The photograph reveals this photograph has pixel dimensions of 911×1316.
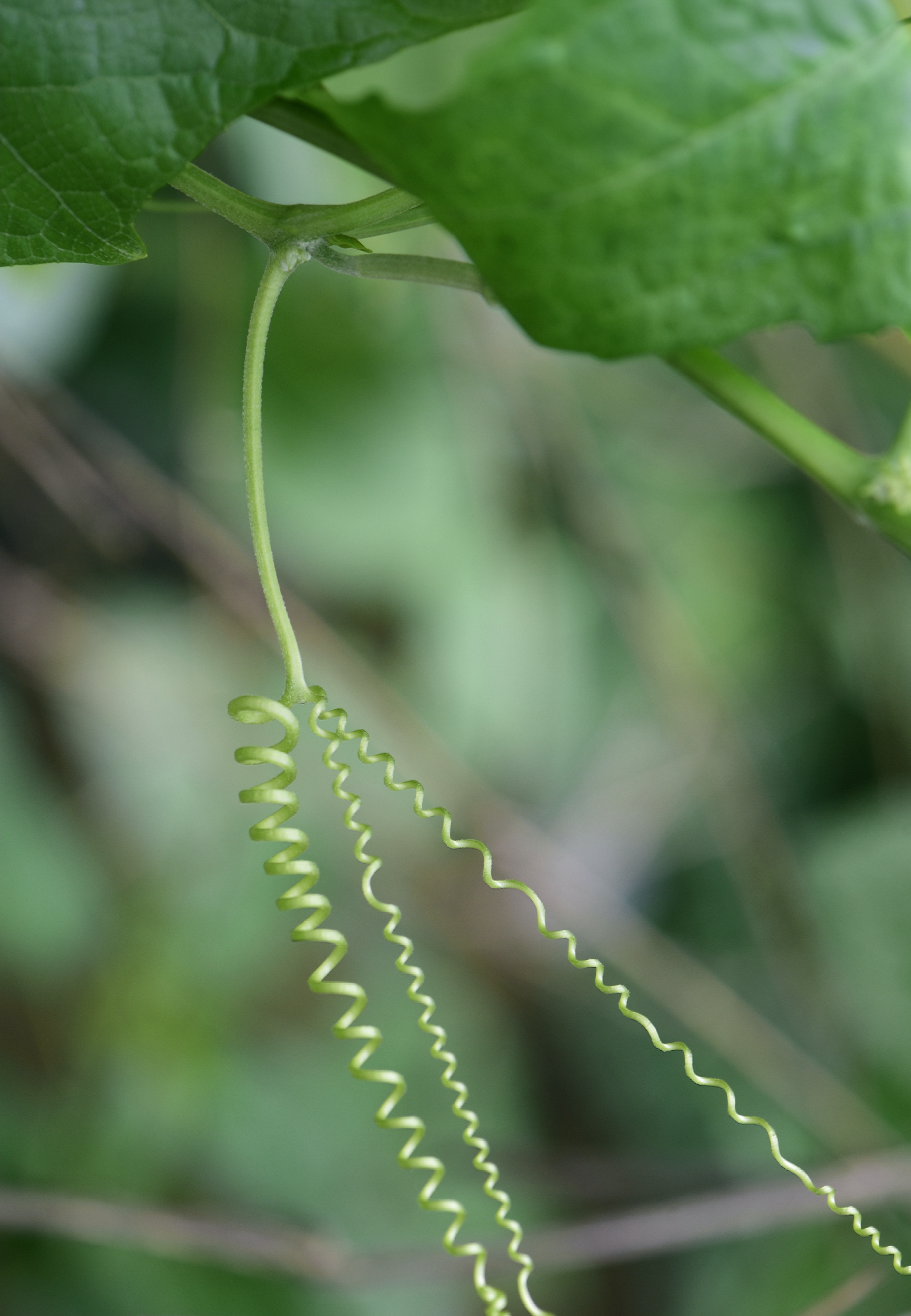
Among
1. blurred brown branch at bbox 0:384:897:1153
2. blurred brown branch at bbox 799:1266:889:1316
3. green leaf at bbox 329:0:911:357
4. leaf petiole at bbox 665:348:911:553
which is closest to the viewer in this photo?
green leaf at bbox 329:0:911:357

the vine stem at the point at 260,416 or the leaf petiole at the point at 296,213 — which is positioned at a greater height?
the leaf petiole at the point at 296,213

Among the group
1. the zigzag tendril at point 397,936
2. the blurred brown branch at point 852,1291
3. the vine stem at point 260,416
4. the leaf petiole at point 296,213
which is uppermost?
the leaf petiole at point 296,213

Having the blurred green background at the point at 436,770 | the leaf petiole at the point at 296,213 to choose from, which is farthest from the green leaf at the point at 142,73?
the blurred green background at the point at 436,770

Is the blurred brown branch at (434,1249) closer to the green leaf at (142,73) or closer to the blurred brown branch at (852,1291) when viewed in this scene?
the blurred brown branch at (852,1291)

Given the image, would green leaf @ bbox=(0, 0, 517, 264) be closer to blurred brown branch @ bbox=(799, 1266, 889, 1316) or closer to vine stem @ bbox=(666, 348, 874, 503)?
vine stem @ bbox=(666, 348, 874, 503)

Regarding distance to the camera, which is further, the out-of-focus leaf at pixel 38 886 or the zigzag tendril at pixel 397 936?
the out-of-focus leaf at pixel 38 886

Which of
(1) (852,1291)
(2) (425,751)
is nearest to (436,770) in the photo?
(2) (425,751)

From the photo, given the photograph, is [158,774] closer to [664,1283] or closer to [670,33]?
[664,1283]

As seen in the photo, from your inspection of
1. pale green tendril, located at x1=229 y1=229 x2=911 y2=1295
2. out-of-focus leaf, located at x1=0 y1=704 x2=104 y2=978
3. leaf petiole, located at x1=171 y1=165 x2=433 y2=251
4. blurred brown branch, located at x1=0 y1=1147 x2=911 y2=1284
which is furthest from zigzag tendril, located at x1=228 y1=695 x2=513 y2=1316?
out-of-focus leaf, located at x1=0 y1=704 x2=104 y2=978
